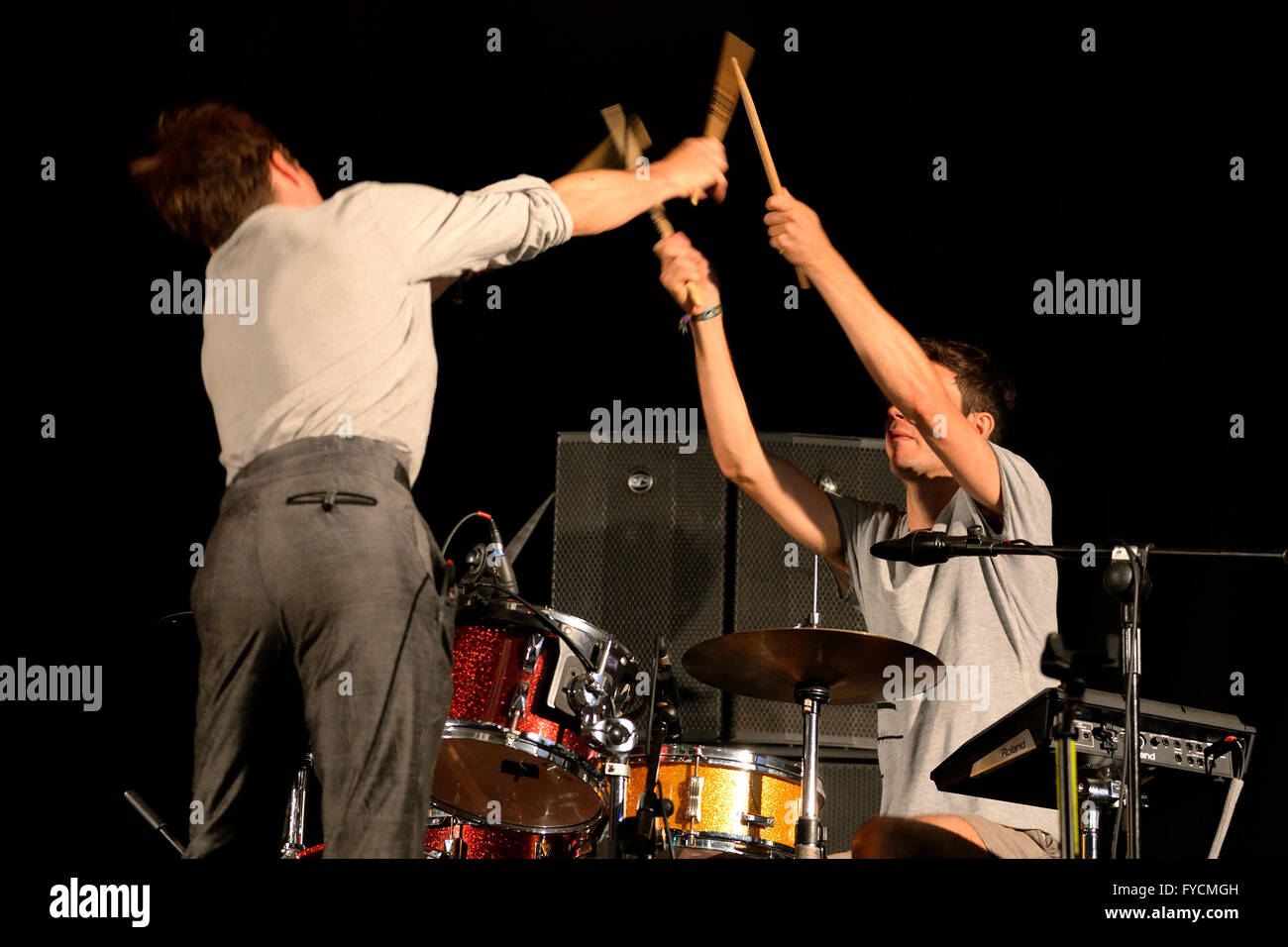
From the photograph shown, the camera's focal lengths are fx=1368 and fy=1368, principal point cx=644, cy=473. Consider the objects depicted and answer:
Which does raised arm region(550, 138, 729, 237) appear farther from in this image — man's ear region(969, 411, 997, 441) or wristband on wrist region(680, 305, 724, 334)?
man's ear region(969, 411, 997, 441)

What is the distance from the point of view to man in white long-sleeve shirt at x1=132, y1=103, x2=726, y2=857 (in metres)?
1.94

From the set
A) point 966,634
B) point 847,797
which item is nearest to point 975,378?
point 966,634

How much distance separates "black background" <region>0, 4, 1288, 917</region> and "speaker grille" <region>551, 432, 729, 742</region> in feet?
0.87

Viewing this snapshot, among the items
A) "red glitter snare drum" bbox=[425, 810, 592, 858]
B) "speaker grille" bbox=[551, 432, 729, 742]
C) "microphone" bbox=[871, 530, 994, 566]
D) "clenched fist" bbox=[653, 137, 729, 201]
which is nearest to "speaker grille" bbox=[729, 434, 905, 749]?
"speaker grille" bbox=[551, 432, 729, 742]

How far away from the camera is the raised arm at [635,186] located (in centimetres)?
256

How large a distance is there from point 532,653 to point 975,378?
1373 millimetres

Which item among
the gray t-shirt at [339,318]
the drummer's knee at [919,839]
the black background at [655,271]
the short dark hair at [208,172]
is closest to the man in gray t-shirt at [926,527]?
the drummer's knee at [919,839]

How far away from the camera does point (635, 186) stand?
2727 mm

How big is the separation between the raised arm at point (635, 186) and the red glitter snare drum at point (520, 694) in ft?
4.08

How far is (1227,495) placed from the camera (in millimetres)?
4273

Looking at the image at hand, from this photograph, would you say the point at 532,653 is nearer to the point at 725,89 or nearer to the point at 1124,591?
the point at 725,89
